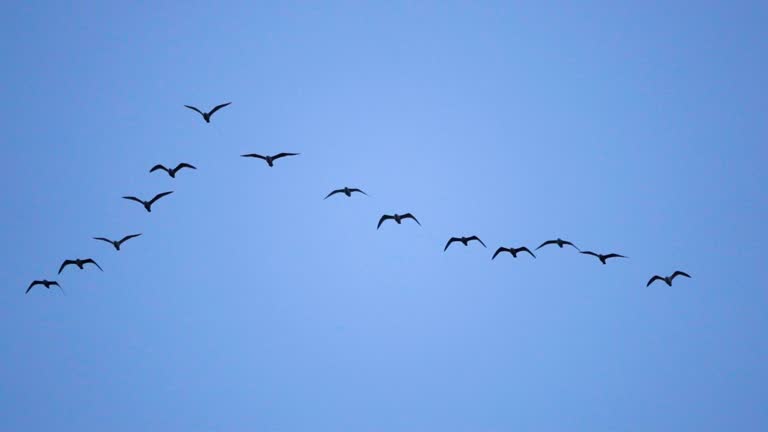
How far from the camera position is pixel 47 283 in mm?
59531

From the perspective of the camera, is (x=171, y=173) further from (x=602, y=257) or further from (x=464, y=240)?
(x=602, y=257)

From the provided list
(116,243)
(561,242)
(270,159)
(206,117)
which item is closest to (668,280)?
(561,242)

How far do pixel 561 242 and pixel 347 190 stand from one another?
17556mm

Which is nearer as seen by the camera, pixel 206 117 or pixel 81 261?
pixel 206 117

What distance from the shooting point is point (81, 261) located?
5725cm

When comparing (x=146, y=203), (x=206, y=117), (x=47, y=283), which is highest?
(x=206, y=117)

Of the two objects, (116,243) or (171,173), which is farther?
(116,243)

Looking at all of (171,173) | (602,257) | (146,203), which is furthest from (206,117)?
(602,257)

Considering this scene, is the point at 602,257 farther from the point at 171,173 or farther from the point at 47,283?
the point at 47,283

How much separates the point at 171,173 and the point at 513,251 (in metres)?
27.1

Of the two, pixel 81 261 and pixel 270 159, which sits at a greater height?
pixel 270 159

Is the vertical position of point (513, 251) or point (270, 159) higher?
point (270, 159)

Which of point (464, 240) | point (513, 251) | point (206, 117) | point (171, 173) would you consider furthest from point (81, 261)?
point (513, 251)

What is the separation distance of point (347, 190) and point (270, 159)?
6.39m
